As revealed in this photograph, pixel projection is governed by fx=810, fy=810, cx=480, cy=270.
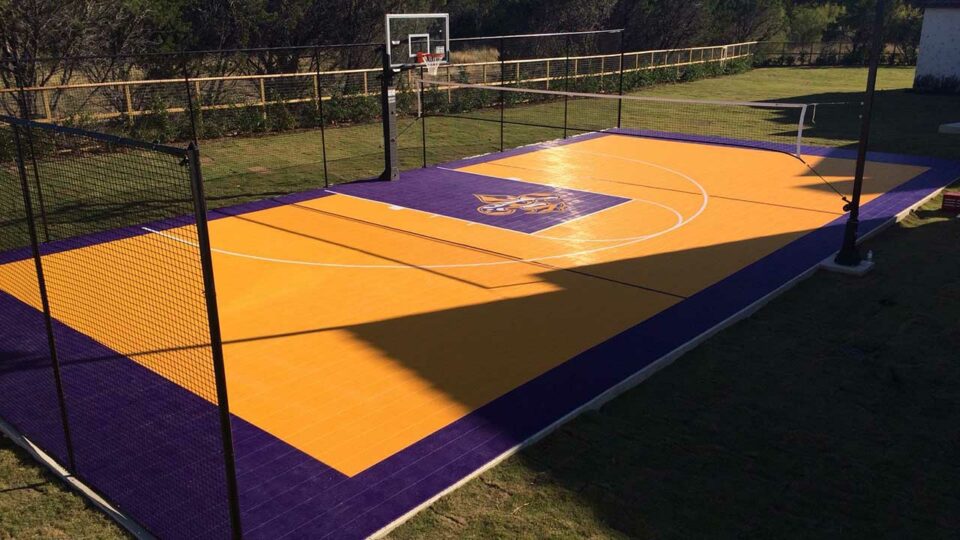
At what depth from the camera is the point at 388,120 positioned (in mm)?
20375

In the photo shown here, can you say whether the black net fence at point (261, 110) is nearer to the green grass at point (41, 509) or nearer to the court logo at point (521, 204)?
the court logo at point (521, 204)

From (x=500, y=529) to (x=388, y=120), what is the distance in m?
14.9

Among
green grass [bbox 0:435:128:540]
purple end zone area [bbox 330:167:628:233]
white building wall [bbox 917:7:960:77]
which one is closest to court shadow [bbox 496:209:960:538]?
green grass [bbox 0:435:128:540]

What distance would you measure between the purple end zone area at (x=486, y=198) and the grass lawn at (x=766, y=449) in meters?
5.93

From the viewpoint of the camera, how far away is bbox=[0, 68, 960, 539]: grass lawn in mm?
7047

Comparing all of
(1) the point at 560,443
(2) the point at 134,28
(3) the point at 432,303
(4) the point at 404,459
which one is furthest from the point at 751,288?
(2) the point at 134,28

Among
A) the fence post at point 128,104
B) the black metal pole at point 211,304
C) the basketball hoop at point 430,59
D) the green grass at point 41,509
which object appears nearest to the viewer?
the black metal pole at point 211,304

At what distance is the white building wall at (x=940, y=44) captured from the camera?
3834 cm

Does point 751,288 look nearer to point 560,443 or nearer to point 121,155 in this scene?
point 560,443

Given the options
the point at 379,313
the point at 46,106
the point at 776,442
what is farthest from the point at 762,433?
the point at 46,106

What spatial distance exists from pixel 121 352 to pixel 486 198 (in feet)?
33.1

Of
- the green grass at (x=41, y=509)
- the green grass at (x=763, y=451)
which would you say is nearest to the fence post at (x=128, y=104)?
the green grass at (x=41, y=509)

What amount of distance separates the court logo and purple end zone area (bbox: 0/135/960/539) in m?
6.32

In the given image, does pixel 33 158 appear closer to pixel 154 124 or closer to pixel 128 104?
pixel 128 104
